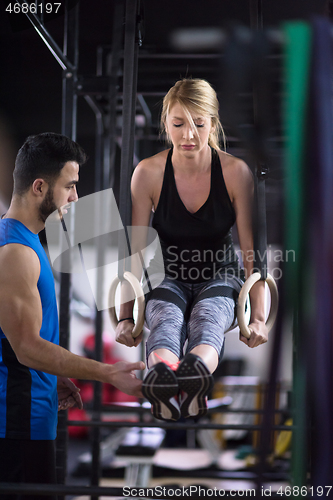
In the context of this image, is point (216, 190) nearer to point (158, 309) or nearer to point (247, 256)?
point (247, 256)

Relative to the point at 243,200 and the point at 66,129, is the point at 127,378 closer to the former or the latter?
the point at 243,200

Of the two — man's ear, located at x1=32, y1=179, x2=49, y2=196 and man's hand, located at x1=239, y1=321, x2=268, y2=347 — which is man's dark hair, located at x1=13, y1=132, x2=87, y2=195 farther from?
man's hand, located at x1=239, y1=321, x2=268, y2=347

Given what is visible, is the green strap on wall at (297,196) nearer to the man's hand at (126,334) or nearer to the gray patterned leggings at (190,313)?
the gray patterned leggings at (190,313)

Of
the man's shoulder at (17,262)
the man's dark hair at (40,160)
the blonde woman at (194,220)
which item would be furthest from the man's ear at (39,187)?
the blonde woman at (194,220)

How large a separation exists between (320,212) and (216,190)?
90 centimetres

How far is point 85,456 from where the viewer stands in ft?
13.9

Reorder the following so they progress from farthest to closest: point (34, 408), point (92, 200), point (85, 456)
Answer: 1. point (85, 456)
2. point (92, 200)
3. point (34, 408)

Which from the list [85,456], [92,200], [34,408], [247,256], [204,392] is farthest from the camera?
[85,456]

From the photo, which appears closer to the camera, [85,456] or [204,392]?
[204,392]

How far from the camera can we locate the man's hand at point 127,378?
1151 mm

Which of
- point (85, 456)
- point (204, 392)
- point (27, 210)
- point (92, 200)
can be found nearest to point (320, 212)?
point (204, 392)

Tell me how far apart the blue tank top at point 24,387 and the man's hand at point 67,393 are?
172mm

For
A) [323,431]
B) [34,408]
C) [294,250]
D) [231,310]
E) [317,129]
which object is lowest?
[34,408]

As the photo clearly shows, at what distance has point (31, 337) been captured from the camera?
3.93 feet
